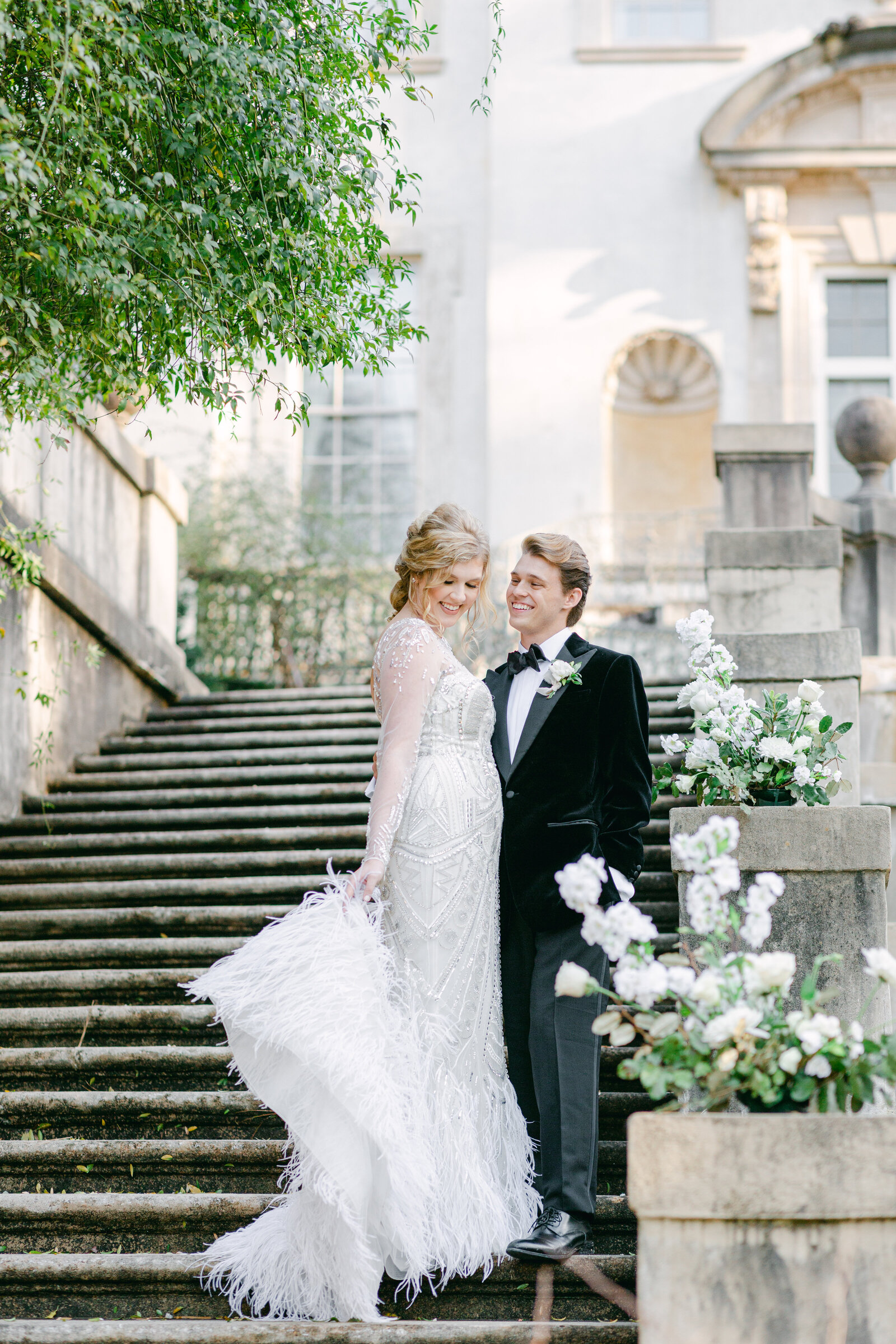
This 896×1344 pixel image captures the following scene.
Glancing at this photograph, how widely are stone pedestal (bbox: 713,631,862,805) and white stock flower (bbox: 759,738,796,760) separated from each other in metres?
1.21

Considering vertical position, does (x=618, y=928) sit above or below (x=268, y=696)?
below

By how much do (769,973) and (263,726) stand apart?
18.7 feet

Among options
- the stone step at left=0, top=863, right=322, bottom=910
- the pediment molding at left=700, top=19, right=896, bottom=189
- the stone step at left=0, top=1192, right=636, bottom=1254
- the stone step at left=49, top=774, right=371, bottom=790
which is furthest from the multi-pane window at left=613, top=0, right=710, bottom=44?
the stone step at left=0, top=1192, right=636, bottom=1254

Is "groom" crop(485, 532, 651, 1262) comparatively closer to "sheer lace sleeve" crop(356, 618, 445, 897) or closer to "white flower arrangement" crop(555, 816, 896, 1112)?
"sheer lace sleeve" crop(356, 618, 445, 897)

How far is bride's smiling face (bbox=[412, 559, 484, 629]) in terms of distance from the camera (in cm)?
367

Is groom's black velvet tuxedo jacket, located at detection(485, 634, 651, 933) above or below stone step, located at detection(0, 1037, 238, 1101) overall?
above

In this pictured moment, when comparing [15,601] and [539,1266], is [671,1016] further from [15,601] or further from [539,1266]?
[15,601]

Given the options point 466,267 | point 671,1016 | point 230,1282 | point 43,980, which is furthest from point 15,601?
point 466,267

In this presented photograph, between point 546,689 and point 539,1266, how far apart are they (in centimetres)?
147

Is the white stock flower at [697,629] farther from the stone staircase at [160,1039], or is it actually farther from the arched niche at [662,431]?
the arched niche at [662,431]

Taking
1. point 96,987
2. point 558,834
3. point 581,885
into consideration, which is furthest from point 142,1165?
point 581,885

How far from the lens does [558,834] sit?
3.59m

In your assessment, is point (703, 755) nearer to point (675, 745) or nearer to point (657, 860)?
point (675, 745)

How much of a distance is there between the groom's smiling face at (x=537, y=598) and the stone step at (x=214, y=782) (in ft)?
9.75
